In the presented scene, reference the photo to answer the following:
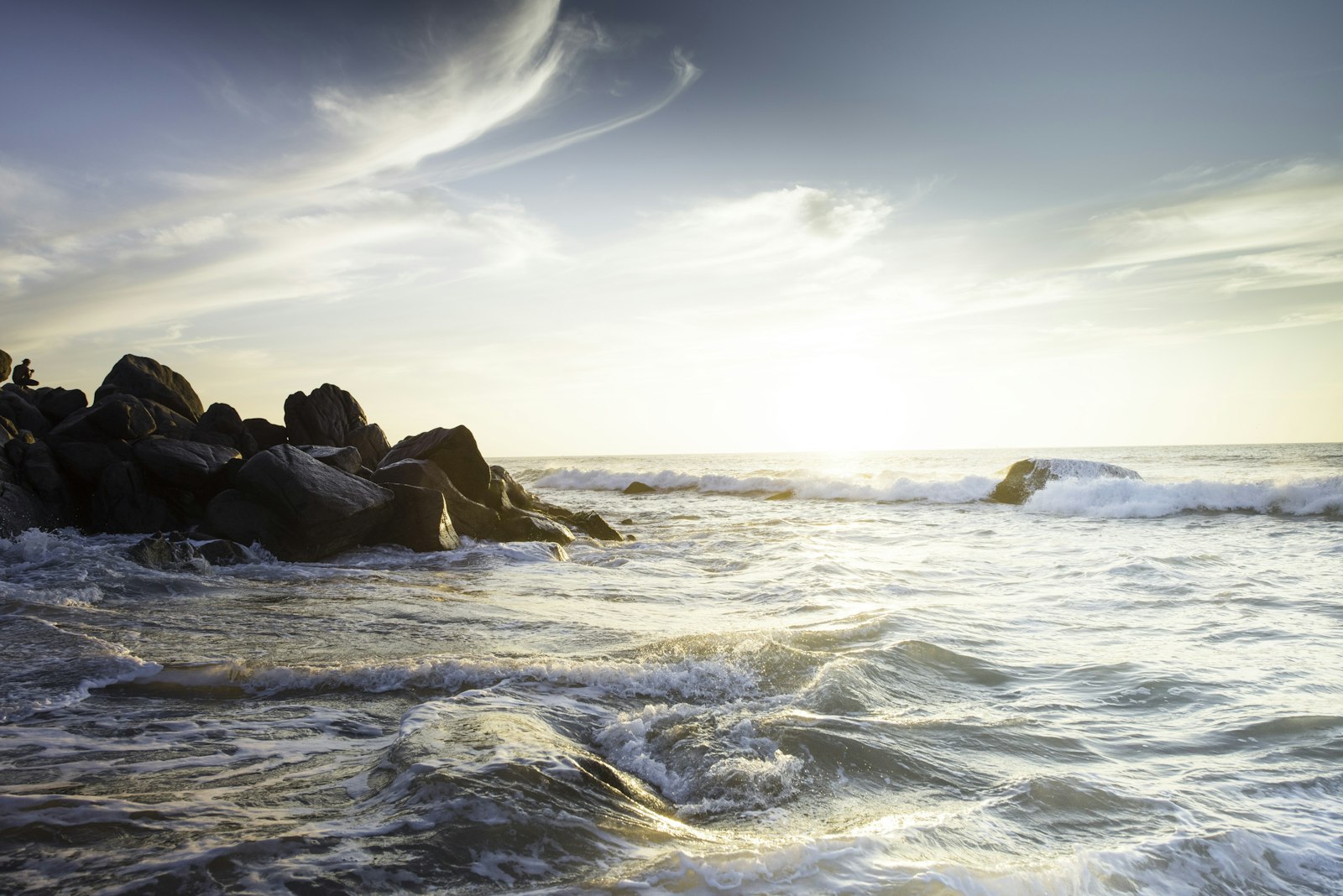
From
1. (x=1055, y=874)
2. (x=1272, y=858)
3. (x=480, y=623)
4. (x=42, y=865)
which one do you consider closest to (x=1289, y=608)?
(x=1272, y=858)

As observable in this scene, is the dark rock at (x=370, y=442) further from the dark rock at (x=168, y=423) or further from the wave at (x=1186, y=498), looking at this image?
the wave at (x=1186, y=498)

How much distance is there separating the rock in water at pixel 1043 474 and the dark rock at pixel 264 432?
2120cm

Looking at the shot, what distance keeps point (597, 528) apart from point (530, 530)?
7.39ft

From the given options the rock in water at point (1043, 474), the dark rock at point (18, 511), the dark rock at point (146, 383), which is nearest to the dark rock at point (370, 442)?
the dark rock at point (146, 383)

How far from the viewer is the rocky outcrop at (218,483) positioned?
11617 millimetres

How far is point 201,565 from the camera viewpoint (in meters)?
10.2

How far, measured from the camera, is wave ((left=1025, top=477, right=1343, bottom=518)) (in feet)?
61.9

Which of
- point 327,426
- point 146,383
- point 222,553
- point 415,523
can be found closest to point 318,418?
point 327,426

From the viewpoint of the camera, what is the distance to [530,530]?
15.1 metres

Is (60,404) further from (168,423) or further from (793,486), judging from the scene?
(793,486)

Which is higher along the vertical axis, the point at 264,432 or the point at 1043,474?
the point at 264,432

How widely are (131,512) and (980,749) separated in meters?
13.7

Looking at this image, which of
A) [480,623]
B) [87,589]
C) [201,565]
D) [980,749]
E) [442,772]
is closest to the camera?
[442,772]

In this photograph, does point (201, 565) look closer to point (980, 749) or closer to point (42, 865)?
point (42, 865)
